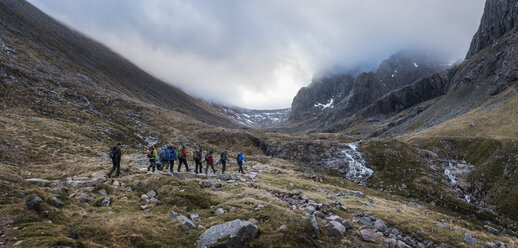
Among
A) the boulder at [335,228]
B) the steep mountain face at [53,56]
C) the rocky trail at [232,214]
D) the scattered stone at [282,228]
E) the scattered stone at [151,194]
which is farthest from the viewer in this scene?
the steep mountain face at [53,56]

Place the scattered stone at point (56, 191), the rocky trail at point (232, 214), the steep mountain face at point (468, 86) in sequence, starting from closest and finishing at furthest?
the rocky trail at point (232, 214) → the scattered stone at point (56, 191) → the steep mountain face at point (468, 86)

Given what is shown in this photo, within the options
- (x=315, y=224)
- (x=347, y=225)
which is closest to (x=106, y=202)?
(x=315, y=224)

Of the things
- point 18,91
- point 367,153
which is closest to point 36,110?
point 18,91

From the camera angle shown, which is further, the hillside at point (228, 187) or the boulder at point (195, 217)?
the boulder at point (195, 217)

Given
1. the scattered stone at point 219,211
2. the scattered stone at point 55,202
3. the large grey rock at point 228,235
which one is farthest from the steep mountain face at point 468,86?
the scattered stone at point 55,202

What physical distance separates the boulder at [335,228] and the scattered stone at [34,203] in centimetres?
1288

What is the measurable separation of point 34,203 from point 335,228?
43.4ft

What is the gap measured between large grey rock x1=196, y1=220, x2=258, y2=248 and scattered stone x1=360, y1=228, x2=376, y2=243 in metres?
6.25

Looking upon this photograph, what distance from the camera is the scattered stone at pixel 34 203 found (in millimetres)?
8755

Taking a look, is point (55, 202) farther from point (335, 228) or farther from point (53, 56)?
point (53, 56)

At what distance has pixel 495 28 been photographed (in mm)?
155625

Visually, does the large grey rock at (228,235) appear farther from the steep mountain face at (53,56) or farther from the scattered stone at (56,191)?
the steep mountain face at (53,56)

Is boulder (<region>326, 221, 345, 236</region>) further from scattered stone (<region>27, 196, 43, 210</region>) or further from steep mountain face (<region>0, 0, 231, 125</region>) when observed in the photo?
steep mountain face (<region>0, 0, 231, 125</region>)

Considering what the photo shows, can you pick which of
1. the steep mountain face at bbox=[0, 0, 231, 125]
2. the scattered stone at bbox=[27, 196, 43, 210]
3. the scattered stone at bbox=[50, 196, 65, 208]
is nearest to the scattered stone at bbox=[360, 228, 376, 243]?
the scattered stone at bbox=[50, 196, 65, 208]
